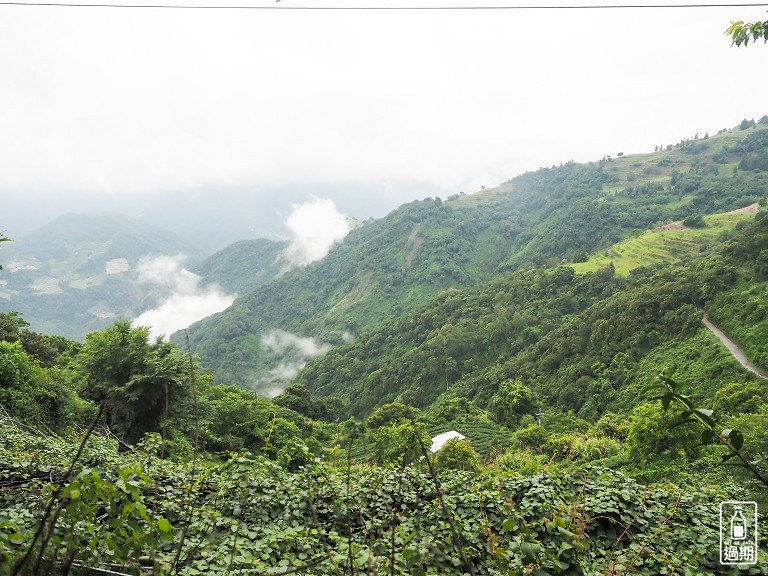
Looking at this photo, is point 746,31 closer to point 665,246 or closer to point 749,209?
point 665,246

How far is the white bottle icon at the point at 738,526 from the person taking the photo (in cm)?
403

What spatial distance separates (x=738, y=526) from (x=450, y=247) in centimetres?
13896

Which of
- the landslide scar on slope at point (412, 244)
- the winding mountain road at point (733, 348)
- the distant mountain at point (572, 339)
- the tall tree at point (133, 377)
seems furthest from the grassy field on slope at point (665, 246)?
the tall tree at point (133, 377)

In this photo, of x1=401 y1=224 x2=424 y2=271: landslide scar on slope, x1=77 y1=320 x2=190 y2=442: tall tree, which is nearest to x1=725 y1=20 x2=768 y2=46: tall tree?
x1=77 y1=320 x2=190 y2=442: tall tree

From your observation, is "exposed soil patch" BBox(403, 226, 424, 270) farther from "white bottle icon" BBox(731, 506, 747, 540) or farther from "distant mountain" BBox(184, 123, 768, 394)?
"white bottle icon" BBox(731, 506, 747, 540)

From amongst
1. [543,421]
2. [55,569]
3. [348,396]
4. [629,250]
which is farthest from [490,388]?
[55,569]

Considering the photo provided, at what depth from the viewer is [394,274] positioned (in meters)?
136

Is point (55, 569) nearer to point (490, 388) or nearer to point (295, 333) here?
point (490, 388)

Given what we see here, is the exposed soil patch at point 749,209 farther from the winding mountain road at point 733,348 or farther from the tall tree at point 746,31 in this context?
the tall tree at point 746,31

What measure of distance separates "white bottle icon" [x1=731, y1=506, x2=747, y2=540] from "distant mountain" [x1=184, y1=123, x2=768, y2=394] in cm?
8275

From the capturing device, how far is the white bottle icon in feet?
13.2

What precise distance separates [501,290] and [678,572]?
83726 mm

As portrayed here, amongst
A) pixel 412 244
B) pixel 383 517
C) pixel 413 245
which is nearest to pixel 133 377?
pixel 383 517

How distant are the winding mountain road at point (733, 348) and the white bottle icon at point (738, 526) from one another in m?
32.4
